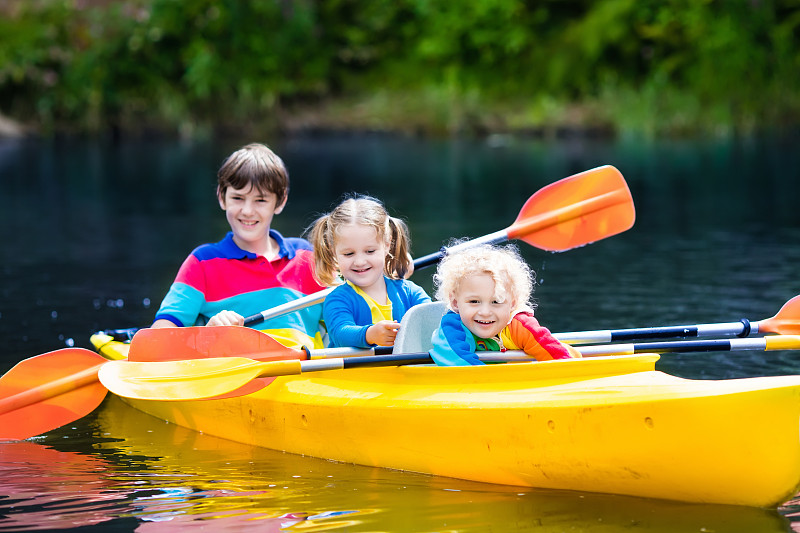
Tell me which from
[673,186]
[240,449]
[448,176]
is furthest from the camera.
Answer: [448,176]

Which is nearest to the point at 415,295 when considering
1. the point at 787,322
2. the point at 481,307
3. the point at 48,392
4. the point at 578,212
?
the point at 481,307

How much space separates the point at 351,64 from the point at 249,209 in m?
23.7

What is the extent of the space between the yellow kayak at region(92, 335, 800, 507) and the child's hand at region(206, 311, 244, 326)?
30 centimetres

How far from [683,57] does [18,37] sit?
46.7ft

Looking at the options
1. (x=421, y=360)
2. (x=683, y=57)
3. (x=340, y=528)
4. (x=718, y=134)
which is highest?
(x=683, y=57)

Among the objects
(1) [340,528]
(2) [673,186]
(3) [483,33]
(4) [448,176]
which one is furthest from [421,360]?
(3) [483,33]

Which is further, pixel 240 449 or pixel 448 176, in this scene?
pixel 448 176

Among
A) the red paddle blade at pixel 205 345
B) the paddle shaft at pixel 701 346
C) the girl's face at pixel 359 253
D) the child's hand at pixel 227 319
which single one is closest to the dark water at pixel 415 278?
the red paddle blade at pixel 205 345

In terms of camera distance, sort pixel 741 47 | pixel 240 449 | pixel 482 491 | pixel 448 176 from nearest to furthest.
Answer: pixel 482 491, pixel 240 449, pixel 448 176, pixel 741 47

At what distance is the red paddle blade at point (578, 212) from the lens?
228 inches

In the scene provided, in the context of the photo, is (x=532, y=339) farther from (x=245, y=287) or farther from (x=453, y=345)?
(x=245, y=287)

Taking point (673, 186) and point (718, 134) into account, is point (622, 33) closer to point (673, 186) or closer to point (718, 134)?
point (718, 134)

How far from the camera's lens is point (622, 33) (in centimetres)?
2464

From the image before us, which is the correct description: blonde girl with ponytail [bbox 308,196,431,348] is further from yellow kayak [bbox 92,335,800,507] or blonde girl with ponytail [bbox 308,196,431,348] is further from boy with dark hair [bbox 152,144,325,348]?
boy with dark hair [bbox 152,144,325,348]
